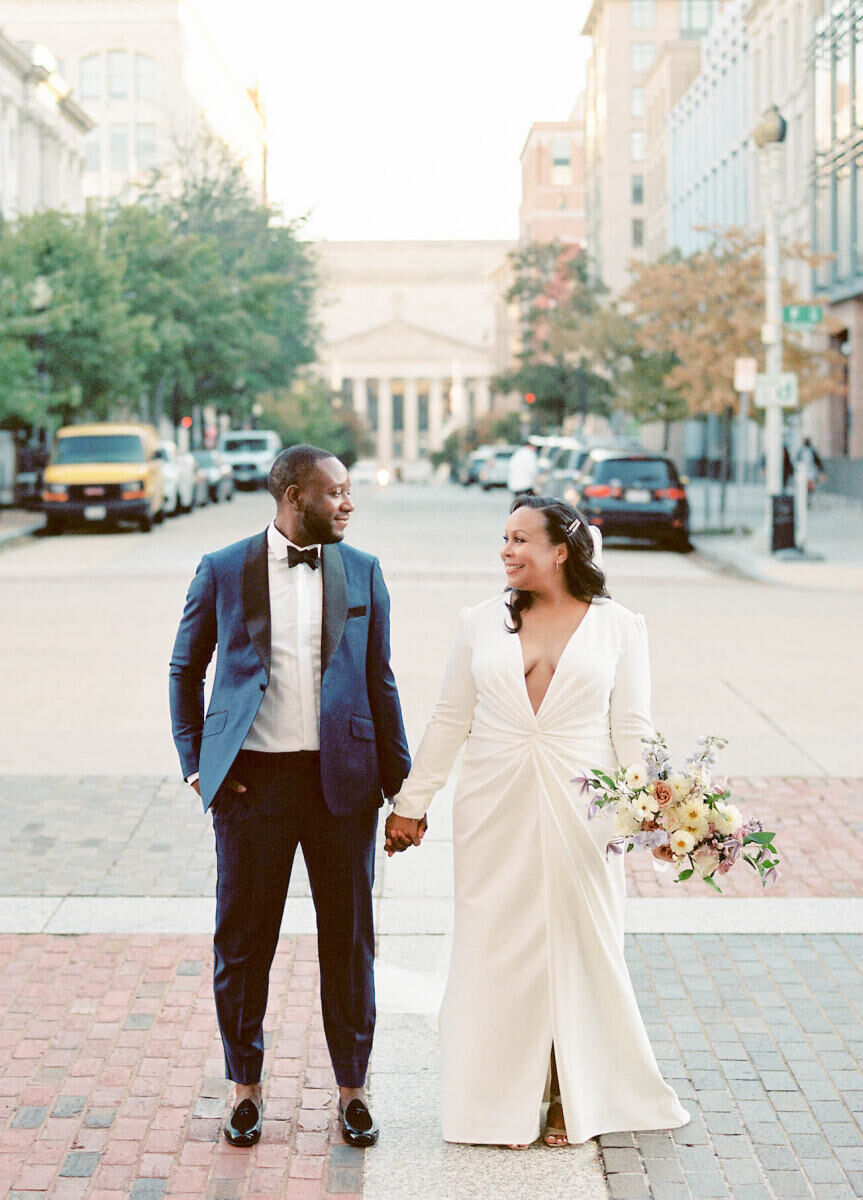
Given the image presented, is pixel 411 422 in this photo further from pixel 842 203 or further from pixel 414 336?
pixel 842 203

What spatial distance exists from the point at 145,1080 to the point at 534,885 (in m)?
1.39

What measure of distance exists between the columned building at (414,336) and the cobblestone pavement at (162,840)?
142 metres

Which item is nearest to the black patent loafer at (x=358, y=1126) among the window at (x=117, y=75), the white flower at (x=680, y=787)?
the white flower at (x=680, y=787)

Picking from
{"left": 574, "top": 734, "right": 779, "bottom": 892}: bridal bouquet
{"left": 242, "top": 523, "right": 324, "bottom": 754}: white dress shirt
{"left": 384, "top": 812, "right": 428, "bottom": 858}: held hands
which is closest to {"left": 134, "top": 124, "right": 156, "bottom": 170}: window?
{"left": 242, "top": 523, "right": 324, "bottom": 754}: white dress shirt

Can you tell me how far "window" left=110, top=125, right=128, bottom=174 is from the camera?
84.3 m

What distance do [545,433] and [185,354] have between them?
27268 mm

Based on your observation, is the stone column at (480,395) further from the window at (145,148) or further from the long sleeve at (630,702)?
the long sleeve at (630,702)

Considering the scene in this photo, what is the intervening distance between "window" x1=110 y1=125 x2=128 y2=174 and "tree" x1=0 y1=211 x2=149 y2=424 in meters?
46.3

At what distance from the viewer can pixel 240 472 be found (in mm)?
53781

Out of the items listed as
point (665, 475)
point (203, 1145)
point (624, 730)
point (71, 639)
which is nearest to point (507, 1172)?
point (203, 1145)

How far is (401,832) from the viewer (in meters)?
4.48

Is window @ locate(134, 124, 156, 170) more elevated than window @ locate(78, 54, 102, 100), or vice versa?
window @ locate(78, 54, 102, 100)

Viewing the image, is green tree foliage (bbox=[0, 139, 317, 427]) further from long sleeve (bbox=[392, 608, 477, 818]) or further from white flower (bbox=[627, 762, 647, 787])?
white flower (bbox=[627, 762, 647, 787])

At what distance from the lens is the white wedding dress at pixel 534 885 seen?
4.29 m
